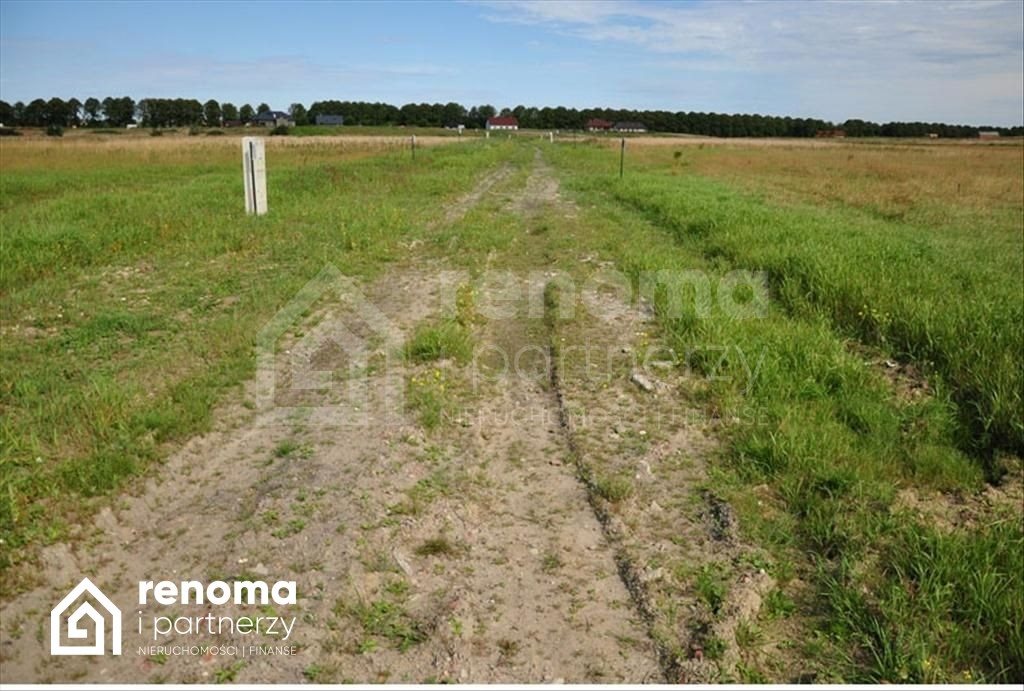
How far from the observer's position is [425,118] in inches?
4380

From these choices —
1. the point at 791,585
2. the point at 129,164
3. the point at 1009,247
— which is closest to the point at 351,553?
the point at 791,585

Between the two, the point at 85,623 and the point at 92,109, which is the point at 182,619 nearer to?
the point at 85,623

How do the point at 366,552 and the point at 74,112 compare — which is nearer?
the point at 366,552

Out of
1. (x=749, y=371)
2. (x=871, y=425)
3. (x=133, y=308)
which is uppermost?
(x=133, y=308)

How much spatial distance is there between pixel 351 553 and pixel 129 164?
29451mm

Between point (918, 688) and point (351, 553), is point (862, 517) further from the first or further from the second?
point (351, 553)

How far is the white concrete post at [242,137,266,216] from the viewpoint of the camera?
12.8m

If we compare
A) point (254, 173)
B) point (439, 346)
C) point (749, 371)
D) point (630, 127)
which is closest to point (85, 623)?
point (439, 346)

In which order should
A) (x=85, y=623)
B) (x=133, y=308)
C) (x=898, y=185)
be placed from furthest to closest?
1. (x=898, y=185)
2. (x=133, y=308)
3. (x=85, y=623)

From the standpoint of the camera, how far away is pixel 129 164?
90.8ft

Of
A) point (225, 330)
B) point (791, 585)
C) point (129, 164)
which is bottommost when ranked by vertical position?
point (791, 585)

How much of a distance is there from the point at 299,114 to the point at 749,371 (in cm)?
11592

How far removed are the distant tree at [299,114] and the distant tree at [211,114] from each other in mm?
11192

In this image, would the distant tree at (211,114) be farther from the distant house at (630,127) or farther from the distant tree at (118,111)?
the distant house at (630,127)
